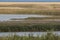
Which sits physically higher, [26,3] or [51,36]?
[51,36]

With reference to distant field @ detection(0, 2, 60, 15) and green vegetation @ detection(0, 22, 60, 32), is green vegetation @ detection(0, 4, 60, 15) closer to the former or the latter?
distant field @ detection(0, 2, 60, 15)

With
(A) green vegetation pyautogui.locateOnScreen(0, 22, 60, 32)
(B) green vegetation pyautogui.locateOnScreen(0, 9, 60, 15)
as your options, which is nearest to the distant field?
(B) green vegetation pyautogui.locateOnScreen(0, 9, 60, 15)

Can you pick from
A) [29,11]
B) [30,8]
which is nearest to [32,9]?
[30,8]

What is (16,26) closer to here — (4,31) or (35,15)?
(4,31)

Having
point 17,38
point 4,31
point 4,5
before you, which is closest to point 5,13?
point 4,5

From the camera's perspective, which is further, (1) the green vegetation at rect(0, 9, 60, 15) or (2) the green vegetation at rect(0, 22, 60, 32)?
(1) the green vegetation at rect(0, 9, 60, 15)

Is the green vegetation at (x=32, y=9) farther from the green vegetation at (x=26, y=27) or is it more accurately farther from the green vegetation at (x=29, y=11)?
the green vegetation at (x=26, y=27)

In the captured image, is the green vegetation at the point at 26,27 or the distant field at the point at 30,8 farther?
the distant field at the point at 30,8

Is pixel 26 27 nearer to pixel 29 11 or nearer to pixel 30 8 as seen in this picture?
pixel 29 11

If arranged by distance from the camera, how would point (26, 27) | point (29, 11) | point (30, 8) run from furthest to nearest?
point (30, 8)
point (29, 11)
point (26, 27)

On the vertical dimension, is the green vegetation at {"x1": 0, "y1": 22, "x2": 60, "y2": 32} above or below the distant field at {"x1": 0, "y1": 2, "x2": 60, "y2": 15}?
above

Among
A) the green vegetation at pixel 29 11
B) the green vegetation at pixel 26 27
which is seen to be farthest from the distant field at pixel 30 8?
the green vegetation at pixel 26 27
